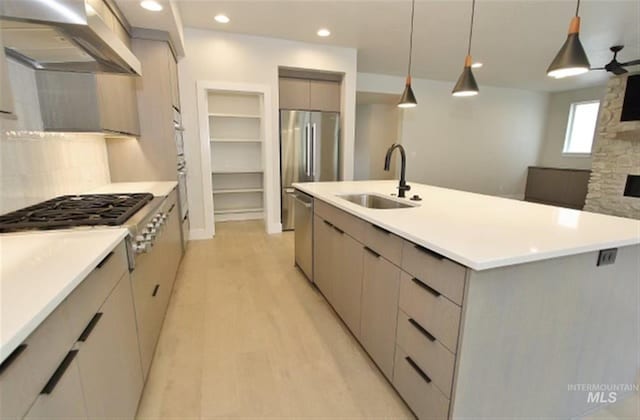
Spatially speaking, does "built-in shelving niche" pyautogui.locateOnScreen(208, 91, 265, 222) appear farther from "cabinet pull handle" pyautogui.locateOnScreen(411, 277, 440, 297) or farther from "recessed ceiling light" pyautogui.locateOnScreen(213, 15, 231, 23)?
"cabinet pull handle" pyautogui.locateOnScreen(411, 277, 440, 297)

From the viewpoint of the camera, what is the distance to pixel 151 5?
2629 millimetres

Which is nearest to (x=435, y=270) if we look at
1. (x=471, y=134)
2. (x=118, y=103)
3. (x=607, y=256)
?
(x=607, y=256)

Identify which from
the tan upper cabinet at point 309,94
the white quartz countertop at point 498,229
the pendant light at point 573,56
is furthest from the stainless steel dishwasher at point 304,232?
the tan upper cabinet at point 309,94

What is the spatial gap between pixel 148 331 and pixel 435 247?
157 cm

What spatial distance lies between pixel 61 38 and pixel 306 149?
132 inches

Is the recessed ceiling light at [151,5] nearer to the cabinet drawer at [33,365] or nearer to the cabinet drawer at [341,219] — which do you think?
the cabinet drawer at [341,219]

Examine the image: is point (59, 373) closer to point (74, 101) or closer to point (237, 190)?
point (74, 101)

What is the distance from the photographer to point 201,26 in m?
3.74

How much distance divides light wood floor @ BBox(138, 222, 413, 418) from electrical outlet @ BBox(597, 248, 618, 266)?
3.62ft

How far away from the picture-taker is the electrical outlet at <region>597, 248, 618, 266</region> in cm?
127

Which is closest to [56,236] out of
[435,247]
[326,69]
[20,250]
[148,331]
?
[20,250]

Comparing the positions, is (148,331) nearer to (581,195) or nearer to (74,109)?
(74,109)

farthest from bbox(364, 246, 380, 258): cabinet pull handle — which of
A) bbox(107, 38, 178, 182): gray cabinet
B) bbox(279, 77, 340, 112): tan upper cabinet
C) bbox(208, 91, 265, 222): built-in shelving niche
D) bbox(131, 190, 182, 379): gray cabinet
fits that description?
bbox(208, 91, 265, 222): built-in shelving niche

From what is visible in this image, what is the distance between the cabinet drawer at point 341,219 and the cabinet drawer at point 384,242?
7cm
